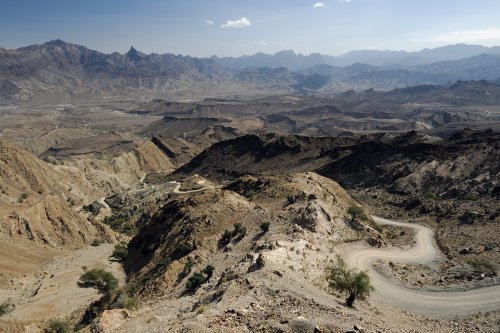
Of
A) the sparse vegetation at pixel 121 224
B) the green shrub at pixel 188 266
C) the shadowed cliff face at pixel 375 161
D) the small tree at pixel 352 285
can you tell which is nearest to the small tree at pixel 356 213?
the green shrub at pixel 188 266

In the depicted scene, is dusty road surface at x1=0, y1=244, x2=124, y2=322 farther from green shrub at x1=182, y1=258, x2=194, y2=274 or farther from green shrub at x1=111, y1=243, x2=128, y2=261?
green shrub at x1=182, y1=258, x2=194, y2=274

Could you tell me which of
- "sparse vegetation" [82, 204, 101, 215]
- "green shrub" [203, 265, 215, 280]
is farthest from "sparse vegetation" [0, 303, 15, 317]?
"sparse vegetation" [82, 204, 101, 215]

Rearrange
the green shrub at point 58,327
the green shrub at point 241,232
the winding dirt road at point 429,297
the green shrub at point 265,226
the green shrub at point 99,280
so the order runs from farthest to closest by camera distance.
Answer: the green shrub at point 99,280
the green shrub at point 265,226
the green shrub at point 241,232
the green shrub at point 58,327
the winding dirt road at point 429,297

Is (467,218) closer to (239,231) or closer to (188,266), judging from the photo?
(239,231)

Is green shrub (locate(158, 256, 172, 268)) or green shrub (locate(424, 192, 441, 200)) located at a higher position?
green shrub (locate(158, 256, 172, 268))

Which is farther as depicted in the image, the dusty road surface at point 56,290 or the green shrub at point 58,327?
the dusty road surface at point 56,290

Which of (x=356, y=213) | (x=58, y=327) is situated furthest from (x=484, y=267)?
(x=58, y=327)

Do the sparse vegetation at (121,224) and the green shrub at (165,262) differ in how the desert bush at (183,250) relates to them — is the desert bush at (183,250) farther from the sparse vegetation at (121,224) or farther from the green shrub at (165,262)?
the sparse vegetation at (121,224)

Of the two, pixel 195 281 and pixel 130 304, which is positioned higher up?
pixel 195 281
